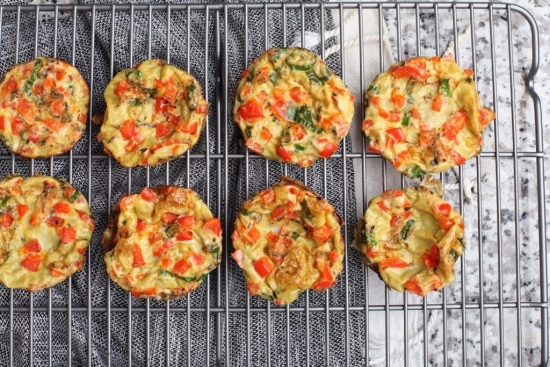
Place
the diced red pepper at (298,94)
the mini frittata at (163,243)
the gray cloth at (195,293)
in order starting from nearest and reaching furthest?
the mini frittata at (163,243) < the diced red pepper at (298,94) < the gray cloth at (195,293)

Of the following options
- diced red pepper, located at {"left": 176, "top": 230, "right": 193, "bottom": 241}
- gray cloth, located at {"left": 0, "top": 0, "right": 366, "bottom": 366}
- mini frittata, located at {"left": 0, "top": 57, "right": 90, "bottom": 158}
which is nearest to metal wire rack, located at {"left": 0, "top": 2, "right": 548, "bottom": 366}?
gray cloth, located at {"left": 0, "top": 0, "right": 366, "bottom": 366}

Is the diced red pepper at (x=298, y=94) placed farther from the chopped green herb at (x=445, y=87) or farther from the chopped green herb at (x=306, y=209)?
the chopped green herb at (x=445, y=87)

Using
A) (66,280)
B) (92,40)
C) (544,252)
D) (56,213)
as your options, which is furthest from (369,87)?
(66,280)

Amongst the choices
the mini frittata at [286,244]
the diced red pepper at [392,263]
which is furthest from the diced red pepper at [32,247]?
the diced red pepper at [392,263]

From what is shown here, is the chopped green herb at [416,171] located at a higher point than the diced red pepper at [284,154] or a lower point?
lower

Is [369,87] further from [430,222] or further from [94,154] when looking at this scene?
[94,154]

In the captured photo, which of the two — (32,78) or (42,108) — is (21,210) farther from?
(32,78)

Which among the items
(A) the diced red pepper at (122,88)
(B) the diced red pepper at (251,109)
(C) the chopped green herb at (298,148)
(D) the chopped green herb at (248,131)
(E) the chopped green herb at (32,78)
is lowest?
(C) the chopped green herb at (298,148)
